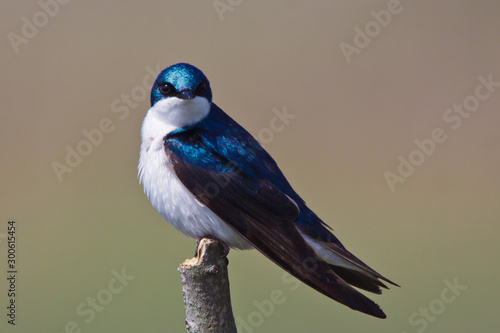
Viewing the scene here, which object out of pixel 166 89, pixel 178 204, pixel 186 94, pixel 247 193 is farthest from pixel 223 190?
pixel 166 89

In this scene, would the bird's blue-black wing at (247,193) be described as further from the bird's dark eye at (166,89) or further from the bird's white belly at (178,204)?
the bird's dark eye at (166,89)

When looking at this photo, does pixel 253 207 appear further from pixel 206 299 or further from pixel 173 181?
pixel 206 299

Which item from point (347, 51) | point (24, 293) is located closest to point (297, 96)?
point (347, 51)

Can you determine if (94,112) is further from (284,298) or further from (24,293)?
(284,298)

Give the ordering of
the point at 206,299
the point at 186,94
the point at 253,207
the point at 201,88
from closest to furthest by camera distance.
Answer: the point at 206,299 → the point at 253,207 → the point at 186,94 → the point at 201,88

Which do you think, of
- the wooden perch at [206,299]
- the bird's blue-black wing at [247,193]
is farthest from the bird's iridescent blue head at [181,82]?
the wooden perch at [206,299]

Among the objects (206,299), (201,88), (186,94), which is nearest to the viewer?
(206,299)
